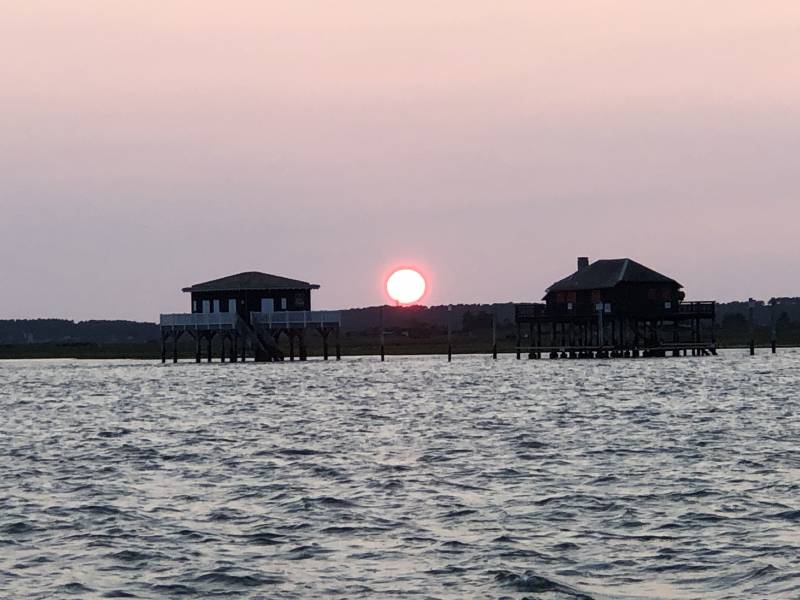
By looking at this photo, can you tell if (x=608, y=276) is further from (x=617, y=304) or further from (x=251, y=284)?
(x=251, y=284)

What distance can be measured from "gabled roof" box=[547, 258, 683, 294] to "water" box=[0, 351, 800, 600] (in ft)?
190

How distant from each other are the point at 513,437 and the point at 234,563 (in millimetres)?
17518

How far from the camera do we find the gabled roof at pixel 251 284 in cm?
10106

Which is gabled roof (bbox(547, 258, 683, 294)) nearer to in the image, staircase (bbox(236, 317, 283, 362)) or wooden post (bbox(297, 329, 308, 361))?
wooden post (bbox(297, 329, 308, 361))

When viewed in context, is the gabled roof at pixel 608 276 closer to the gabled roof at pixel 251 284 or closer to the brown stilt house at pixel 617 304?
the brown stilt house at pixel 617 304

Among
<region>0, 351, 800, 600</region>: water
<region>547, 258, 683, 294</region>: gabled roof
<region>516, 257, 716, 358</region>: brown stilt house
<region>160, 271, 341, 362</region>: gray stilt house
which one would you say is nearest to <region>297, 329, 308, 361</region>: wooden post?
<region>160, 271, 341, 362</region>: gray stilt house

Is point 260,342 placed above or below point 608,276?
below

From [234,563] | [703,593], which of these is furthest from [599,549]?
[234,563]

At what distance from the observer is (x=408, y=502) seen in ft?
72.9

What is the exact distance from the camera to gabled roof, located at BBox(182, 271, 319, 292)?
10106 centimetres

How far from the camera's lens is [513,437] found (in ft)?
112

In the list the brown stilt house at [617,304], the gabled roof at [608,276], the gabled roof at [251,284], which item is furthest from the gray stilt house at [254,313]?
the gabled roof at [608,276]

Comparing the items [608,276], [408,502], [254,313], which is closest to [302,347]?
[254,313]

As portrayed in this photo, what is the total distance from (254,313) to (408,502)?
79213mm
